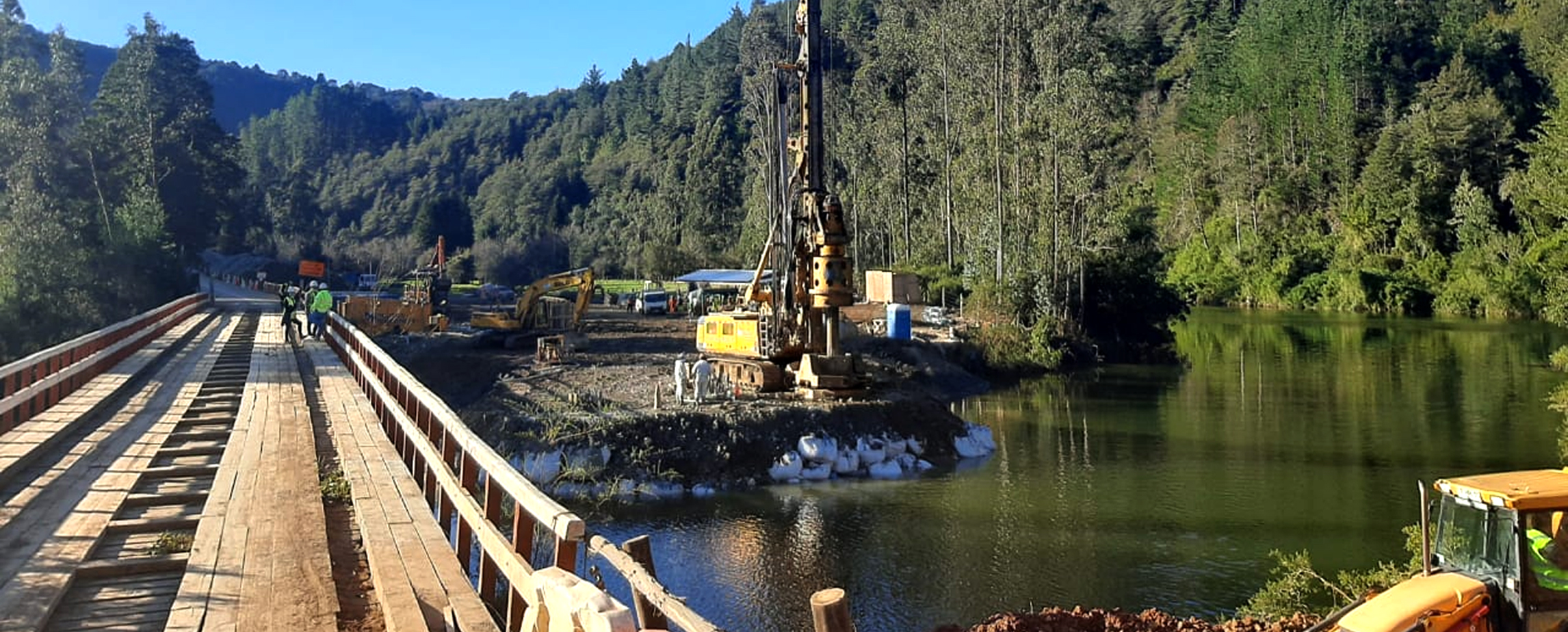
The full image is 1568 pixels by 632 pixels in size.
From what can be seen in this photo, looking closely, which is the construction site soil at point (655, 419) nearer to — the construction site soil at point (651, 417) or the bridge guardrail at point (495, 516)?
the construction site soil at point (651, 417)

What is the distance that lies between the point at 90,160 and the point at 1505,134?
86.4m

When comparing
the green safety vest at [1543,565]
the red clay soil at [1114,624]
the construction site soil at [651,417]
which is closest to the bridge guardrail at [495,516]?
the red clay soil at [1114,624]

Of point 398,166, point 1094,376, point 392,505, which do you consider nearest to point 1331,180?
point 1094,376

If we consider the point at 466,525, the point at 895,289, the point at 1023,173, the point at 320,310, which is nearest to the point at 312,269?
the point at 895,289

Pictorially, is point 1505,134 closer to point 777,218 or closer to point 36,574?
point 777,218

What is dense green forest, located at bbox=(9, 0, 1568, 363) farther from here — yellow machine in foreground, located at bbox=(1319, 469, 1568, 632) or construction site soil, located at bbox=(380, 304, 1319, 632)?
yellow machine in foreground, located at bbox=(1319, 469, 1568, 632)

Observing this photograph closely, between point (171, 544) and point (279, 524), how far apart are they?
71 cm

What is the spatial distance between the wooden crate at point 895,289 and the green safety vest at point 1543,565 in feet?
150

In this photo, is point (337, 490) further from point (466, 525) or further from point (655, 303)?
point (655, 303)

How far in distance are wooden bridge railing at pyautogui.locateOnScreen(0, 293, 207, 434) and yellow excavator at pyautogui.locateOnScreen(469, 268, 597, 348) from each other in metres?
14.7

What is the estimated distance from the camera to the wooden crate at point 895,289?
53406 mm

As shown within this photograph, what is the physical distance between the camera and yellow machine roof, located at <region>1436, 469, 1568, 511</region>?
6867 millimetres

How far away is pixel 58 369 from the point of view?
16.1 m

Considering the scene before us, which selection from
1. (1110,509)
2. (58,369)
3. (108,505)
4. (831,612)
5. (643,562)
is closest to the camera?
(831,612)
